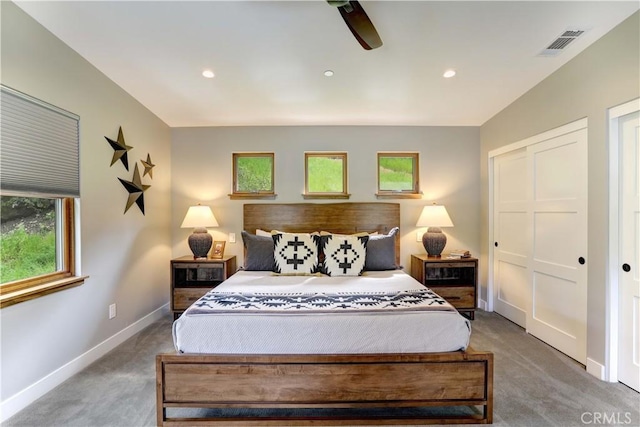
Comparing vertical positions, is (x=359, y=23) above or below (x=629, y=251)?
above

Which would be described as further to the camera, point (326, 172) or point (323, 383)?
point (326, 172)

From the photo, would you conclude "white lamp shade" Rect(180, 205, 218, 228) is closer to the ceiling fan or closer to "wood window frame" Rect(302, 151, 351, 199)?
"wood window frame" Rect(302, 151, 351, 199)

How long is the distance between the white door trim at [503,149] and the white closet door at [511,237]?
0.05 meters

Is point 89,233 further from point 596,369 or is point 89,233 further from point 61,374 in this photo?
point 596,369

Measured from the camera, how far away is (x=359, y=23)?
1.62 meters

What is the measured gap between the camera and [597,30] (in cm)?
208

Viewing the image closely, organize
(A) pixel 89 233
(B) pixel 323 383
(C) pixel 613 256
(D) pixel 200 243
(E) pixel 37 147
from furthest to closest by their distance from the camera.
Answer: (D) pixel 200 243 → (A) pixel 89 233 → (C) pixel 613 256 → (E) pixel 37 147 → (B) pixel 323 383

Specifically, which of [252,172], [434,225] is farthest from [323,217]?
[434,225]

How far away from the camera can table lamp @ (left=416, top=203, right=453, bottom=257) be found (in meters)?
3.58

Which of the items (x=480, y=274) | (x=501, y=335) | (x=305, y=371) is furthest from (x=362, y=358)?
(x=480, y=274)

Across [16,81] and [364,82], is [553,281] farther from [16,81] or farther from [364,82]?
[16,81]

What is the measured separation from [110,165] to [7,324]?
149 cm

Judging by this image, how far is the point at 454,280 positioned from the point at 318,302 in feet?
7.79

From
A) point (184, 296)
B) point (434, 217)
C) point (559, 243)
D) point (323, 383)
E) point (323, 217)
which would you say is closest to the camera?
point (323, 383)
